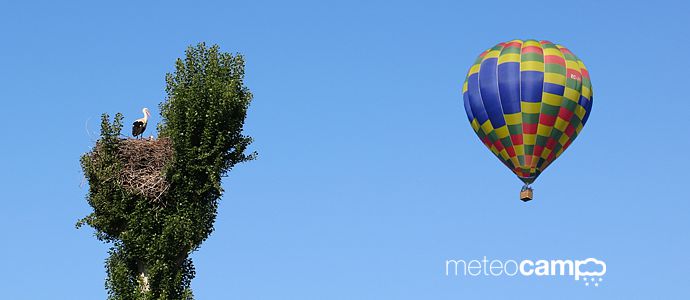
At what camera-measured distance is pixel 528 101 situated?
55094 mm

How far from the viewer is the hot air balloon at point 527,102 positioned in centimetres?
5519

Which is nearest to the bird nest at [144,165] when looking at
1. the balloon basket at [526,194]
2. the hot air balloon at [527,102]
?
the hot air balloon at [527,102]

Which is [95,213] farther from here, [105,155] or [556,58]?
[556,58]

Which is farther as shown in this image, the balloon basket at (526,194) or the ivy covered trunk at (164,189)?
the balloon basket at (526,194)

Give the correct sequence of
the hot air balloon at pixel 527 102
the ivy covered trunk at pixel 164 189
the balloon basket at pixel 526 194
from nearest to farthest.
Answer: the ivy covered trunk at pixel 164 189
the hot air balloon at pixel 527 102
the balloon basket at pixel 526 194

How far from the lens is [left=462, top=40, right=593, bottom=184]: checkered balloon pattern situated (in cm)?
5519

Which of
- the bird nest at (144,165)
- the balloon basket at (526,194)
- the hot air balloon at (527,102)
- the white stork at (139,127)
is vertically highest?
the hot air balloon at (527,102)

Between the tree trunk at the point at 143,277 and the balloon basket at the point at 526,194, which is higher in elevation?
the balloon basket at the point at 526,194

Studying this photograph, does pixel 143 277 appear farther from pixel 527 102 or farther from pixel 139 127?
pixel 527 102

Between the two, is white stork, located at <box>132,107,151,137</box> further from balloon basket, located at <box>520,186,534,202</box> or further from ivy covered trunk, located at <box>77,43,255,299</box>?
balloon basket, located at <box>520,186,534,202</box>

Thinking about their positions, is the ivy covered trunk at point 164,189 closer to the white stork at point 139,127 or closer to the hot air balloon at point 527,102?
the white stork at point 139,127

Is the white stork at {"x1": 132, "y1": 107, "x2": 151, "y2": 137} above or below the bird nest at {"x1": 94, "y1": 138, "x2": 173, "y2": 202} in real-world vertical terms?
above

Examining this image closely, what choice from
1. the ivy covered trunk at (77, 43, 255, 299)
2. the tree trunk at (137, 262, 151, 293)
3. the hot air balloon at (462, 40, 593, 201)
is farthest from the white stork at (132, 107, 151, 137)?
the hot air balloon at (462, 40, 593, 201)

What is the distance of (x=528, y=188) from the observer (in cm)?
5719
